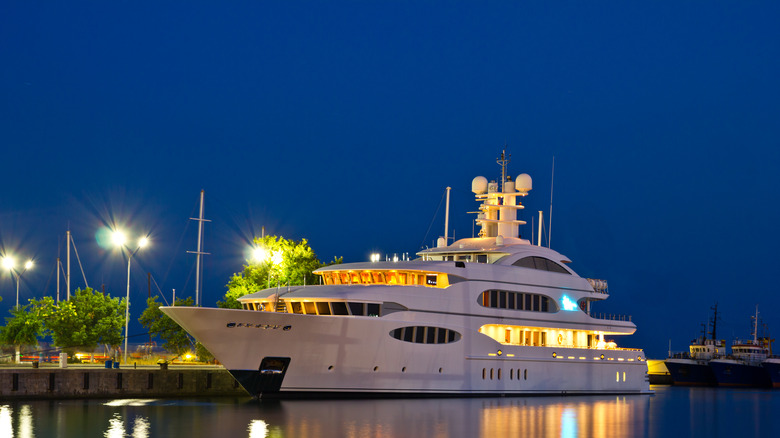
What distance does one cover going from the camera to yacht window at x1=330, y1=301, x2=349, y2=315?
128ft

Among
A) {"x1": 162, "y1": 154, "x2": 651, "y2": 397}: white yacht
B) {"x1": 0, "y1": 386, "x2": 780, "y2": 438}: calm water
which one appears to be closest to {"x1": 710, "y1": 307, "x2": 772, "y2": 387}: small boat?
{"x1": 162, "y1": 154, "x2": 651, "y2": 397}: white yacht

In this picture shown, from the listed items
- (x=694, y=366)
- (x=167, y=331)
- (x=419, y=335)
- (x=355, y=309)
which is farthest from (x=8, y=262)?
(x=694, y=366)

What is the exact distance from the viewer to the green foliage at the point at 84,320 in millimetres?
48750

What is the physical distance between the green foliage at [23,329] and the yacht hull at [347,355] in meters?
17.4

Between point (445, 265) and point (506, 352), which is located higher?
point (445, 265)

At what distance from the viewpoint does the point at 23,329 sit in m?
51.2

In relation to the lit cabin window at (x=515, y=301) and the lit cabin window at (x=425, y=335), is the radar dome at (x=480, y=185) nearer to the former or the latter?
the lit cabin window at (x=515, y=301)

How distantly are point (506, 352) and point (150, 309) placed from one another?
1971 centimetres

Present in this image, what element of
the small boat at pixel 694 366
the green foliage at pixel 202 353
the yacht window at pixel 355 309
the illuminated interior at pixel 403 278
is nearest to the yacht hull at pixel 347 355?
the yacht window at pixel 355 309

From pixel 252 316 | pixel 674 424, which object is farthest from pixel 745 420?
pixel 252 316

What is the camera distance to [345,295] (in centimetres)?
3906

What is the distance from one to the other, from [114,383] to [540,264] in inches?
868

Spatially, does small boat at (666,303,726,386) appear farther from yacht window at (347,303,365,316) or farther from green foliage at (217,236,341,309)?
yacht window at (347,303,365,316)

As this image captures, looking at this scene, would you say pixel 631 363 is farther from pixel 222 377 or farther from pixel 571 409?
pixel 222 377
